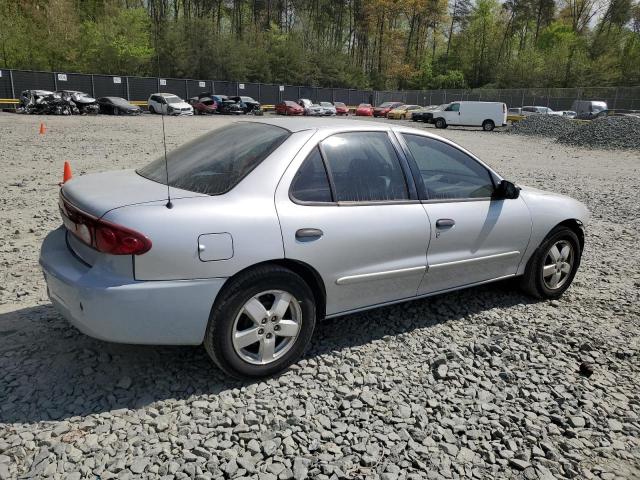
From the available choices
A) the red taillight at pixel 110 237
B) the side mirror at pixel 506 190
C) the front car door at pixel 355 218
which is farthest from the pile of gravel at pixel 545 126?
the red taillight at pixel 110 237

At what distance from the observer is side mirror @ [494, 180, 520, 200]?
4223mm

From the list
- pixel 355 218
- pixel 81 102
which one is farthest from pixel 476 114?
pixel 355 218

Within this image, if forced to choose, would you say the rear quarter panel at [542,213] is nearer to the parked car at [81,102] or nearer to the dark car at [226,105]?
the parked car at [81,102]

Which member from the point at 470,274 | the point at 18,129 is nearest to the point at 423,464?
the point at 470,274

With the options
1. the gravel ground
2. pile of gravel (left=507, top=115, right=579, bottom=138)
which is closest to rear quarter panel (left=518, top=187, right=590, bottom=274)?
the gravel ground

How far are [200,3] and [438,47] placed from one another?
4197cm

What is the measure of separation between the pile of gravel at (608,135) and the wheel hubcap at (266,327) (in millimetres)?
23512

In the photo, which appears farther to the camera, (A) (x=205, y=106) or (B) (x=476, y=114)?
(A) (x=205, y=106)

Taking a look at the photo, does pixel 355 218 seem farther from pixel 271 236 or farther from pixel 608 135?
pixel 608 135

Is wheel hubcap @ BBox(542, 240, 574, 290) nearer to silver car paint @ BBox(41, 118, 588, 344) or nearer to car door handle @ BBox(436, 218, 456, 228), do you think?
silver car paint @ BBox(41, 118, 588, 344)

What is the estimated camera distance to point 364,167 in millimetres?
3668

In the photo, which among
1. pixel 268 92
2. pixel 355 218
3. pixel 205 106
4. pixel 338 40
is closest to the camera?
pixel 355 218

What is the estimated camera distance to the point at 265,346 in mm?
3180

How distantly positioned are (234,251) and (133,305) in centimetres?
60
